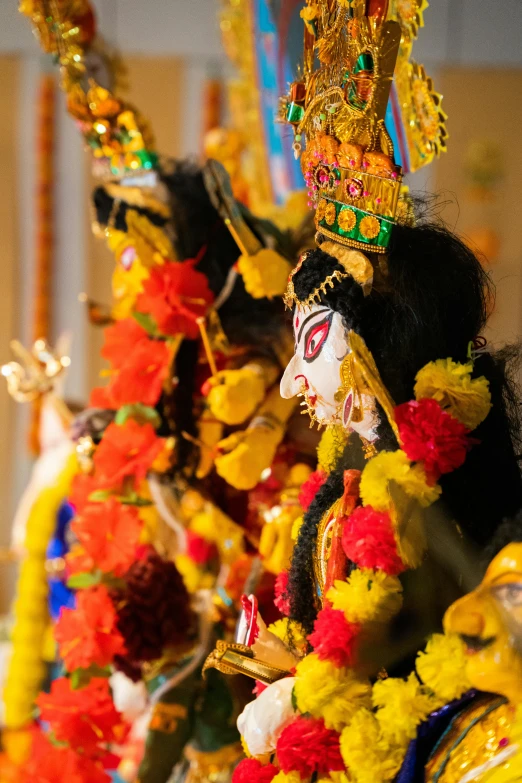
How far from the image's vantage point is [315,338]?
1104mm

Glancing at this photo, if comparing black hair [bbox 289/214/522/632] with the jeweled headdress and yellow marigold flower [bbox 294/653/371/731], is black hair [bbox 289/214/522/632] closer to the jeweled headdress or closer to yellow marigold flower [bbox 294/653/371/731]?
the jeweled headdress

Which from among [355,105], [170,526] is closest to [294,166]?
[170,526]

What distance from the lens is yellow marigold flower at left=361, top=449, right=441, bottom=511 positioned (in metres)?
0.99

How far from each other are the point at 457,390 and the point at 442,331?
0.09 m

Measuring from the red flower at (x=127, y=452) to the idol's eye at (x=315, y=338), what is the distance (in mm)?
624

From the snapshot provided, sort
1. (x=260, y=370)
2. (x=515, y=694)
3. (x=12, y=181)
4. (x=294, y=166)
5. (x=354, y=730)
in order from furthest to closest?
(x=12, y=181) → (x=294, y=166) → (x=260, y=370) → (x=354, y=730) → (x=515, y=694)

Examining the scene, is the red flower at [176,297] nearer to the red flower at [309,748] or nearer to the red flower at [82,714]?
the red flower at [82,714]

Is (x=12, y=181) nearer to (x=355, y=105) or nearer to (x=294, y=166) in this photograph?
(x=294, y=166)

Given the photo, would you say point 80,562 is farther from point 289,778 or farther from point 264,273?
point 289,778

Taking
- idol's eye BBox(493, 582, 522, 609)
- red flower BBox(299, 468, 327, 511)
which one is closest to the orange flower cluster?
red flower BBox(299, 468, 327, 511)

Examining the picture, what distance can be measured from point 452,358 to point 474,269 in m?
0.12

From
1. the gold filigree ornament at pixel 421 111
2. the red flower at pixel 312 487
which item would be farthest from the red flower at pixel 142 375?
the gold filigree ornament at pixel 421 111

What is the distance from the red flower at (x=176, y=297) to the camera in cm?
163

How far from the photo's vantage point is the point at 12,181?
11.6ft
